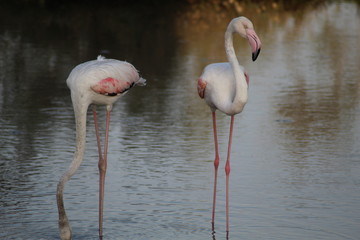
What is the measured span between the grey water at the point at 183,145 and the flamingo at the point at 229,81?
1.55 feet

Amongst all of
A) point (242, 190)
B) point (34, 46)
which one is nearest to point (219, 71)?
point (242, 190)

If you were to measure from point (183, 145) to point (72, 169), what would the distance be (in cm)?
289

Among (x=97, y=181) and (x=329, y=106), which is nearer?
(x=97, y=181)

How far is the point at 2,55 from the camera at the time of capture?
1519cm

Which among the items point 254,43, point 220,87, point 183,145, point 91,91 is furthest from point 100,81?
point 183,145

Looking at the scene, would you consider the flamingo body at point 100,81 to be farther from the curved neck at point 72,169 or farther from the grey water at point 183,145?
the grey water at point 183,145

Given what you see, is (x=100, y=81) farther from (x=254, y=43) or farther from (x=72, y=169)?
(x=254, y=43)

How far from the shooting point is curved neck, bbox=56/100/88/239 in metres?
6.08

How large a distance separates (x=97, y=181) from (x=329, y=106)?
4175 mm

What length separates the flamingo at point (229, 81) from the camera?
6836 mm

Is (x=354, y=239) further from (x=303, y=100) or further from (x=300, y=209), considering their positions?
(x=303, y=100)

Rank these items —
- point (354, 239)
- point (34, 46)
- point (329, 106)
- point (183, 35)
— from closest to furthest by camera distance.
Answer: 1. point (354, 239)
2. point (329, 106)
3. point (34, 46)
4. point (183, 35)

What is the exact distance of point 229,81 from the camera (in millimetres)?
7230

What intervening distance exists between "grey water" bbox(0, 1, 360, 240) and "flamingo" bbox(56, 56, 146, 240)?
0.29 m
